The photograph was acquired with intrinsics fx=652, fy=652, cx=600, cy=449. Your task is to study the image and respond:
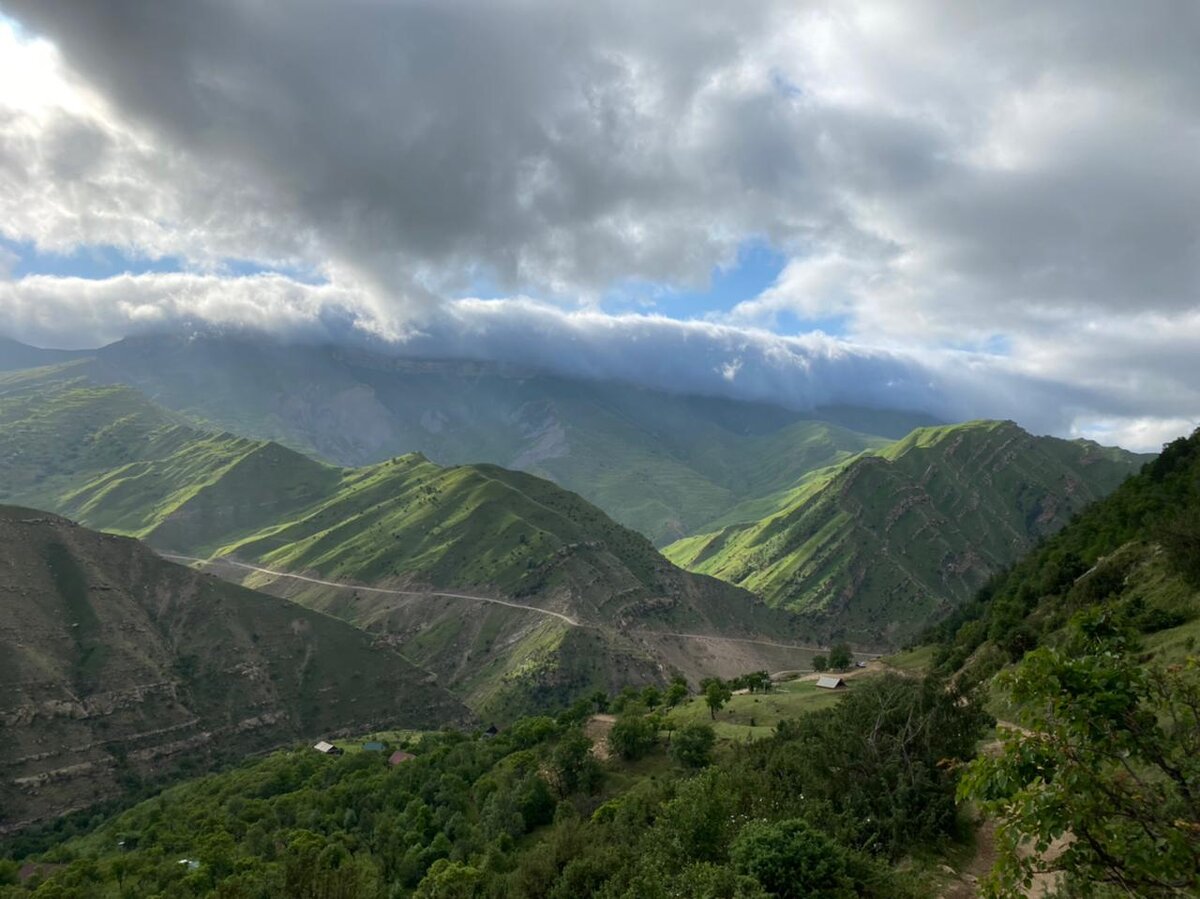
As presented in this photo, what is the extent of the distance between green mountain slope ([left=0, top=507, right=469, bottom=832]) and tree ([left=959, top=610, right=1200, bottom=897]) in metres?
162

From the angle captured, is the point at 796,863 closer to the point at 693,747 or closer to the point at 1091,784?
the point at 1091,784

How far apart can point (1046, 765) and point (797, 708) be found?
274 ft

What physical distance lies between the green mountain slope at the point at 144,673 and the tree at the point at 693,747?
12510 centimetres

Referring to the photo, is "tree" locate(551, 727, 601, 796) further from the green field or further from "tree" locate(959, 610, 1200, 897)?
"tree" locate(959, 610, 1200, 897)

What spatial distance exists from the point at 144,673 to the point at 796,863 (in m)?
172

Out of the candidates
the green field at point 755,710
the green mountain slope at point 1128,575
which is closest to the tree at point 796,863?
the green mountain slope at point 1128,575

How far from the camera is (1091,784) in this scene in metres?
10.7

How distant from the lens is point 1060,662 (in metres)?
11.5

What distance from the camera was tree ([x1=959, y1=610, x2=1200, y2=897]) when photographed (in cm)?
1036

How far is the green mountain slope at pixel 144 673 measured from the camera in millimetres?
128625

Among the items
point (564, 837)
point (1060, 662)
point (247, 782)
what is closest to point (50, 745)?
point (247, 782)

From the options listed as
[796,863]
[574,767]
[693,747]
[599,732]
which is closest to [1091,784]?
[796,863]

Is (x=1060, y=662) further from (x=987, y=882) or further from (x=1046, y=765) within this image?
(x=987, y=882)

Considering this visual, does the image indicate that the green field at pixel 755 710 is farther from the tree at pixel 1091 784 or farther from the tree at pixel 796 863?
the tree at pixel 1091 784
